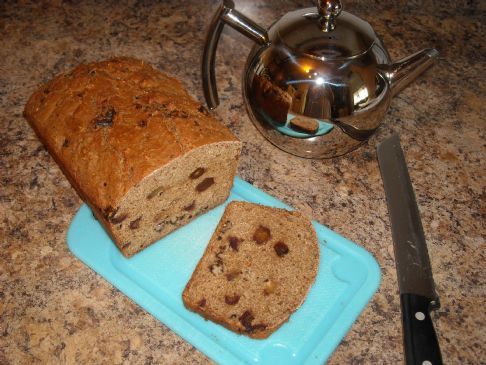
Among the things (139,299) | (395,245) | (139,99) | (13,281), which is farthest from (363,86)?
(13,281)

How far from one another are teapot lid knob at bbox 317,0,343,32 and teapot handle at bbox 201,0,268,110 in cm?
21

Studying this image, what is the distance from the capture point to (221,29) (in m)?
1.76

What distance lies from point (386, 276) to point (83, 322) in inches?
39.4

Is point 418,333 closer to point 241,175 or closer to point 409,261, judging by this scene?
point 409,261

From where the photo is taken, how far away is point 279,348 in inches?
58.4

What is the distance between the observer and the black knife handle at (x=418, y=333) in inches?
54.6

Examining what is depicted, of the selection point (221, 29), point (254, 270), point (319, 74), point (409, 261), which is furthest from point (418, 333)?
point (221, 29)

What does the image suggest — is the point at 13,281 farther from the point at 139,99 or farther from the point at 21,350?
the point at 139,99

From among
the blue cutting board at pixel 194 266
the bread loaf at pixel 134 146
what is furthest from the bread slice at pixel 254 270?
the bread loaf at pixel 134 146

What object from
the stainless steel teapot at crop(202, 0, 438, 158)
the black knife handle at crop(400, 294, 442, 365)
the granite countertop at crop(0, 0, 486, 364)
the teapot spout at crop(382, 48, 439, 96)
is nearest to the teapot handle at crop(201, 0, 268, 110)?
the stainless steel teapot at crop(202, 0, 438, 158)

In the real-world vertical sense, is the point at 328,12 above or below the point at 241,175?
above

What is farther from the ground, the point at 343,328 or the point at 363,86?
the point at 363,86

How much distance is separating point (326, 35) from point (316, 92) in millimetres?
189

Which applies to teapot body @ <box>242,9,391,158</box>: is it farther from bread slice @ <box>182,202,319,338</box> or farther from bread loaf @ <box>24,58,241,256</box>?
bread slice @ <box>182,202,319,338</box>
